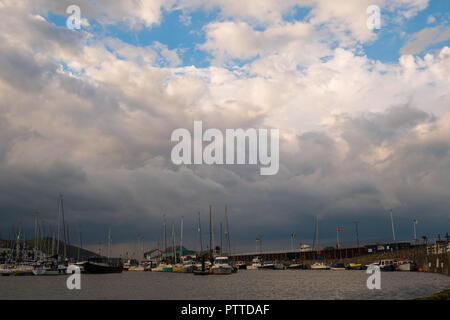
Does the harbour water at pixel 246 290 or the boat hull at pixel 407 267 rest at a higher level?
the harbour water at pixel 246 290

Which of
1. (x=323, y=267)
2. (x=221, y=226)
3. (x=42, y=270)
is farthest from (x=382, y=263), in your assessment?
(x=42, y=270)

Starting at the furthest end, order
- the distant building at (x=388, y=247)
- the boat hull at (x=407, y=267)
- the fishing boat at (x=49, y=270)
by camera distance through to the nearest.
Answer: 1. the distant building at (x=388, y=247)
2. the fishing boat at (x=49, y=270)
3. the boat hull at (x=407, y=267)

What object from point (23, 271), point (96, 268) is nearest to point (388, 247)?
point (96, 268)

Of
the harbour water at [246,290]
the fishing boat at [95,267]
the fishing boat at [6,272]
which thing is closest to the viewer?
the harbour water at [246,290]

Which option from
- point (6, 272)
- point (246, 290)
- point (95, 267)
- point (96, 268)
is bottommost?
point (6, 272)

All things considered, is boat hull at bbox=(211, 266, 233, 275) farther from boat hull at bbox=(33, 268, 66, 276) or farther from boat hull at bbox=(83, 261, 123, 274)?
boat hull at bbox=(33, 268, 66, 276)

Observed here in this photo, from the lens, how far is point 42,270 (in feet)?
437

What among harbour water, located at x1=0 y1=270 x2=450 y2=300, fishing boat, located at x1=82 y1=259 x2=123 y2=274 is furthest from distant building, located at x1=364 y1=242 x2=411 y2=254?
fishing boat, located at x1=82 y1=259 x2=123 y2=274

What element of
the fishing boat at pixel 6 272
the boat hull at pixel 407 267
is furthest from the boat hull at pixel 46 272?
the boat hull at pixel 407 267

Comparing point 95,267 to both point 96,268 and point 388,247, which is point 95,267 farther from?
point 388,247

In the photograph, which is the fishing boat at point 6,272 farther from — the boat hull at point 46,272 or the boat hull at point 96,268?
the boat hull at point 96,268

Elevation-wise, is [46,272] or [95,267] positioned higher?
[95,267]
